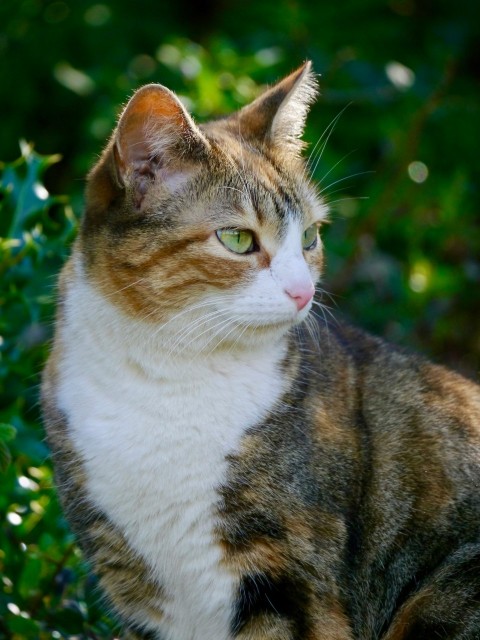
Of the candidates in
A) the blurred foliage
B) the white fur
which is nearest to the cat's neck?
the white fur

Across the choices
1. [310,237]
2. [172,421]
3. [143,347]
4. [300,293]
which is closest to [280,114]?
[310,237]

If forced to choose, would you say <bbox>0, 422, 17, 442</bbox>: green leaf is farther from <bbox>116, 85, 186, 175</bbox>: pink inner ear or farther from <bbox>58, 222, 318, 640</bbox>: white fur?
<bbox>116, 85, 186, 175</bbox>: pink inner ear

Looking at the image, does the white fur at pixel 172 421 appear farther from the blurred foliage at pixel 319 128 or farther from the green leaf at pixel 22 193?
the green leaf at pixel 22 193

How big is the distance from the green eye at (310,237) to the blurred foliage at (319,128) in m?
0.95

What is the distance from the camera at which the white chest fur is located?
2713 mm

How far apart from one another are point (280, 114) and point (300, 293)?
676mm

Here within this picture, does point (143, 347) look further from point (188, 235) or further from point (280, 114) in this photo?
point (280, 114)

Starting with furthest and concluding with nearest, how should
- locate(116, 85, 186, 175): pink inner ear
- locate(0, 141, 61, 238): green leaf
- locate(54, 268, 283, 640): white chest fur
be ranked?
locate(0, 141, 61, 238): green leaf, locate(54, 268, 283, 640): white chest fur, locate(116, 85, 186, 175): pink inner ear

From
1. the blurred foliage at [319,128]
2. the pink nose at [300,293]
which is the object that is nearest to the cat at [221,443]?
the pink nose at [300,293]

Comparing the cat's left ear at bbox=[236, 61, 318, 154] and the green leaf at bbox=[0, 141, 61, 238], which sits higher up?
the cat's left ear at bbox=[236, 61, 318, 154]

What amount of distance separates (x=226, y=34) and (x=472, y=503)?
463cm

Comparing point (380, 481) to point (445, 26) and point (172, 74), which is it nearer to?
point (172, 74)

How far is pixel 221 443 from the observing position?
275 centimetres

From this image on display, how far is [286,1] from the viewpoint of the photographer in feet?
18.7
